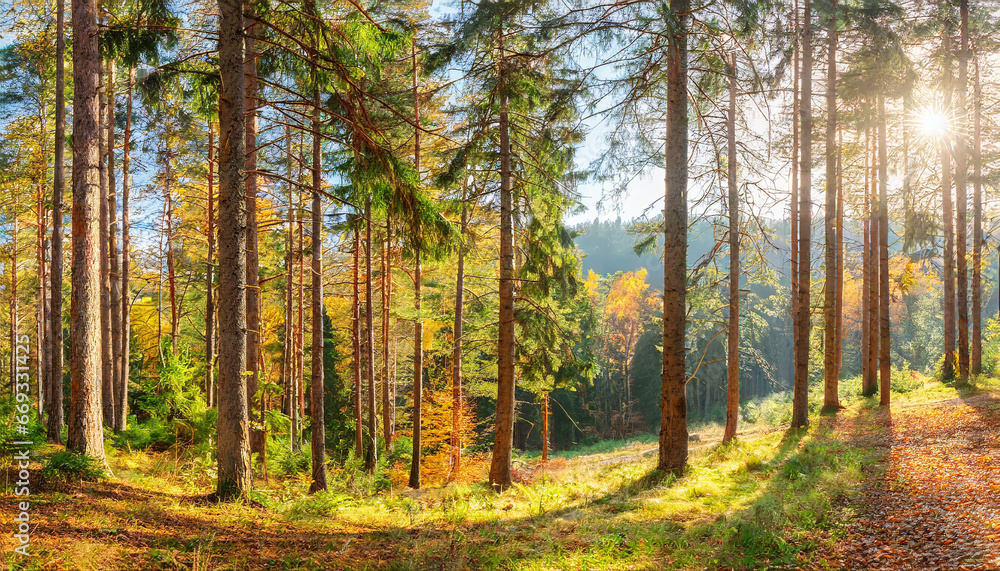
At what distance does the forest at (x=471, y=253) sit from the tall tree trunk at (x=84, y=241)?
4 centimetres

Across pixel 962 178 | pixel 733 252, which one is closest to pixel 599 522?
pixel 733 252

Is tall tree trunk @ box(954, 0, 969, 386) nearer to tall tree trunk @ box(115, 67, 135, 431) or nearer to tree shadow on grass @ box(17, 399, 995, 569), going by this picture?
tree shadow on grass @ box(17, 399, 995, 569)

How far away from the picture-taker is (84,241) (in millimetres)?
6566

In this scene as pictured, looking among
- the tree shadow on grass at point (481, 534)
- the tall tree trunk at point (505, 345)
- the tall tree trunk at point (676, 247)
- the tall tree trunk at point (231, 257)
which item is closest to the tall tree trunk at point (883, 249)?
the tree shadow on grass at point (481, 534)

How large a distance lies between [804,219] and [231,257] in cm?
1159

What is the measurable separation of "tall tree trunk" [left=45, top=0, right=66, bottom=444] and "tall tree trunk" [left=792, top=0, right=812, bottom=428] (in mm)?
15120

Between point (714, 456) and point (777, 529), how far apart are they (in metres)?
5.85

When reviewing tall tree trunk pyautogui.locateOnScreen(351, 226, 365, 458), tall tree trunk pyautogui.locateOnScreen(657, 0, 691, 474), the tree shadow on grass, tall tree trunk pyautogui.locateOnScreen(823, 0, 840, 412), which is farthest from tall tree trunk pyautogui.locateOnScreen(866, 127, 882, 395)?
tall tree trunk pyautogui.locateOnScreen(351, 226, 365, 458)

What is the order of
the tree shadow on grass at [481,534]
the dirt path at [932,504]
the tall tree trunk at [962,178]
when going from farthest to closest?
the tall tree trunk at [962,178], the tree shadow on grass at [481,534], the dirt path at [932,504]

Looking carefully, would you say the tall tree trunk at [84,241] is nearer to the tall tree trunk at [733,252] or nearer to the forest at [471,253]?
the forest at [471,253]

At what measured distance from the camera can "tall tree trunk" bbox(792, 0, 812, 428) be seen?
10797mm

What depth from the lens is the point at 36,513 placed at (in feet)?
14.7

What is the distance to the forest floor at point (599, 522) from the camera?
13.0 feet

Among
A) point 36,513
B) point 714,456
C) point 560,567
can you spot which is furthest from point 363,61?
point 714,456
